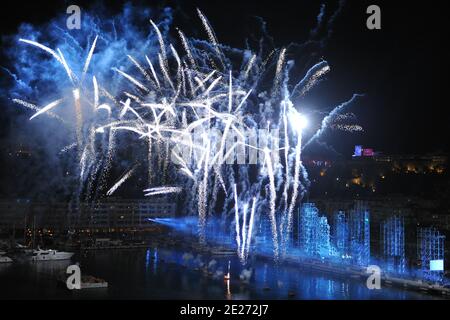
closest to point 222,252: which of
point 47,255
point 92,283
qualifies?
point 47,255

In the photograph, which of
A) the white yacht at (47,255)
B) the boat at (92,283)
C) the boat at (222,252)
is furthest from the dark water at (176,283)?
the boat at (222,252)

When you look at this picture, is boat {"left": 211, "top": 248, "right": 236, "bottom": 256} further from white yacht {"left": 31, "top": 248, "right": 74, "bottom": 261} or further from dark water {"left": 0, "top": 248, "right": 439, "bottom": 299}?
white yacht {"left": 31, "top": 248, "right": 74, "bottom": 261}

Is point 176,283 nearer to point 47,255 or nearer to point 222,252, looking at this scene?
point 222,252

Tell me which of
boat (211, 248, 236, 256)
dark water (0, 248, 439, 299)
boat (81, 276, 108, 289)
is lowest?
dark water (0, 248, 439, 299)

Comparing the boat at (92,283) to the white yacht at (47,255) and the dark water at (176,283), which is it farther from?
the white yacht at (47,255)

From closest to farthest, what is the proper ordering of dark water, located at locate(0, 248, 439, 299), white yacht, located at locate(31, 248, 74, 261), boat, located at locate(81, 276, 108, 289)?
dark water, located at locate(0, 248, 439, 299)
boat, located at locate(81, 276, 108, 289)
white yacht, located at locate(31, 248, 74, 261)

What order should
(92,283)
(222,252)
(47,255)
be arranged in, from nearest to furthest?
1. (92,283)
2. (47,255)
3. (222,252)

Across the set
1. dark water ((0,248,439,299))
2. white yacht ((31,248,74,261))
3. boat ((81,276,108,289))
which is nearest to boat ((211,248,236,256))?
dark water ((0,248,439,299))
